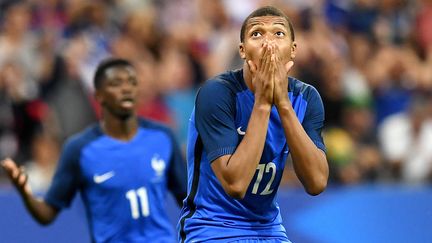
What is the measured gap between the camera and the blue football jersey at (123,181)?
7.10 meters

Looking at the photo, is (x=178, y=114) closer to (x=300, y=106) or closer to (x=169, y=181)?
(x=169, y=181)

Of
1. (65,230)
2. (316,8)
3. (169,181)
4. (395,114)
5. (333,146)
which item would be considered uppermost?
(316,8)

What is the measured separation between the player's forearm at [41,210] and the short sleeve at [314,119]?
9.24 feet

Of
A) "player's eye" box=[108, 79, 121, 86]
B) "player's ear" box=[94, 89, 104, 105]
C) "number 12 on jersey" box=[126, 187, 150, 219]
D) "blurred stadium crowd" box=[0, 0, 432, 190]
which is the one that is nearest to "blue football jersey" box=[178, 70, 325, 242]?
"number 12 on jersey" box=[126, 187, 150, 219]

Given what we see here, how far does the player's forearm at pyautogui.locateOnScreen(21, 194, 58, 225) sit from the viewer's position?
7.25m

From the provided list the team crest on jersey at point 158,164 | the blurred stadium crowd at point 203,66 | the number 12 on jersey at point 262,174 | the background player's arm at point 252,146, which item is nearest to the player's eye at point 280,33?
the background player's arm at point 252,146

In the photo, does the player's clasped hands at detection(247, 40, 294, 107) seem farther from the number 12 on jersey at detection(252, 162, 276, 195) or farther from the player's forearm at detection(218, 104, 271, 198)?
the number 12 on jersey at detection(252, 162, 276, 195)

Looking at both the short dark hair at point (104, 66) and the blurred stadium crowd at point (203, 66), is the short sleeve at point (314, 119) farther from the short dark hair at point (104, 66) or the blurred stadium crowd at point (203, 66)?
the blurred stadium crowd at point (203, 66)

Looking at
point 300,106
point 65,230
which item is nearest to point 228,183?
point 300,106

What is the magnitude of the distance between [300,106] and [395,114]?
6.09m

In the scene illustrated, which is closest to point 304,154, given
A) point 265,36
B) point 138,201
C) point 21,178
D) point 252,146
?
point 252,146

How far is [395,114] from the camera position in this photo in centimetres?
1098

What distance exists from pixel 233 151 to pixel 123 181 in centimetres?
257

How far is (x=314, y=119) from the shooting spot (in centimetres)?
509
